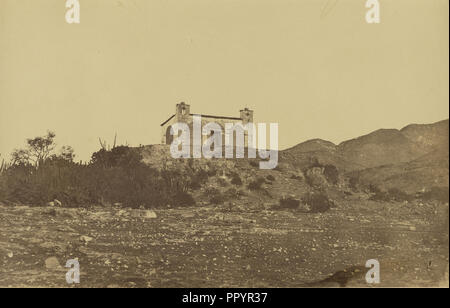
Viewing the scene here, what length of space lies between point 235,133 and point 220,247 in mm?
2527

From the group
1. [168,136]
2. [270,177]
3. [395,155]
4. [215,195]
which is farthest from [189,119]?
[395,155]

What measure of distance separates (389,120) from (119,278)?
22.0 feet

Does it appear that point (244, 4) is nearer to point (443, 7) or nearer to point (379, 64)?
point (379, 64)

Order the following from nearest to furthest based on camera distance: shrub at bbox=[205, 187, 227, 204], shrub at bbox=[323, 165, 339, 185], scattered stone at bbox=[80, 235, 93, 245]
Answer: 1. scattered stone at bbox=[80, 235, 93, 245]
2. shrub at bbox=[205, 187, 227, 204]
3. shrub at bbox=[323, 165, 339, 185]

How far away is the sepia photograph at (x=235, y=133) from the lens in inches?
304

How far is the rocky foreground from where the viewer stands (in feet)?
24.7

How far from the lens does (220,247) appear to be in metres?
7.93

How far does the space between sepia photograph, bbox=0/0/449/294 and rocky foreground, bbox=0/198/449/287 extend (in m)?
0.03

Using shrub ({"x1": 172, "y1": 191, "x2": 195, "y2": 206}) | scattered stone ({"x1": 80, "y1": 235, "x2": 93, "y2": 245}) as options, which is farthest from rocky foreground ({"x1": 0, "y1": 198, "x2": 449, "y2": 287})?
shrub ({"x1": 172, "y1": 191, "x2": 195, "y2": 206})

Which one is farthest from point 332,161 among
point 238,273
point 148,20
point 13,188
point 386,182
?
point 13,188

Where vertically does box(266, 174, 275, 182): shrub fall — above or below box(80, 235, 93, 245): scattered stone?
above

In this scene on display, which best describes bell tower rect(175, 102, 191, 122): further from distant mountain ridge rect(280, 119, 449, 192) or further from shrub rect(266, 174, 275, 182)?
shrub rect(266, 174, 275, 182)

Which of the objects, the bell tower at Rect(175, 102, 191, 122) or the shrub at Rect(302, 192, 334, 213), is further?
the bell tower at Rect(175, 102, 191, 122)

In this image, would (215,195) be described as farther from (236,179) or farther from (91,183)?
(91,183)
